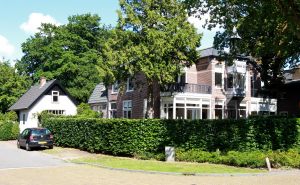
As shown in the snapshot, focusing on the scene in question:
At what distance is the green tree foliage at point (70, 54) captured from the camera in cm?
6431

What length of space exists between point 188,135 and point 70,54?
43.2 meters

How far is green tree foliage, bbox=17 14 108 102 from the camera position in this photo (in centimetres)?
6431

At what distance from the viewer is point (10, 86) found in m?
65.8

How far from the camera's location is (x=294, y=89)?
4750 centimetres

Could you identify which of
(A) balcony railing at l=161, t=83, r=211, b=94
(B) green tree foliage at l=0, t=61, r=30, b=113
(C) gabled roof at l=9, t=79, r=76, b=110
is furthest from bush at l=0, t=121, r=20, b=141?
(B) green tree foliage at l=0, t=61, r=30, b=113

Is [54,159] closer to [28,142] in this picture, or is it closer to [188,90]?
[28,142]

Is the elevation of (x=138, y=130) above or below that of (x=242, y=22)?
below

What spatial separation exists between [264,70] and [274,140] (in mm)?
13719

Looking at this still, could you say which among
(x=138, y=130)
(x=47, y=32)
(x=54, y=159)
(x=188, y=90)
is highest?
(x=47, y=32)

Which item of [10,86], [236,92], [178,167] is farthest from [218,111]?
[10,86]

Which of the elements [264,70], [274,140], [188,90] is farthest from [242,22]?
[188,90]

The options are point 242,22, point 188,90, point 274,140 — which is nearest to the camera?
point 274,140

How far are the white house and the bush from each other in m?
3.98

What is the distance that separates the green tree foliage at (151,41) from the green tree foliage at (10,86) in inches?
1351
